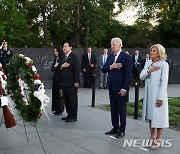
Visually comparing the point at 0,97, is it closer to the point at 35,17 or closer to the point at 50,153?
the point at 50,153

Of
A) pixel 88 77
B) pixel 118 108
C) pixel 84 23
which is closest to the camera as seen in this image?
pixel 118 108

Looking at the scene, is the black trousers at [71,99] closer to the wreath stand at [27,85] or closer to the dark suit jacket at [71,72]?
the dark suit jacket at [71,72]

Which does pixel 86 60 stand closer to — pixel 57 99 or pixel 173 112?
pixel 173 112

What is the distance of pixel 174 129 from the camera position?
25.2 feet

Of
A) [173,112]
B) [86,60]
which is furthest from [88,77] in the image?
[173,112]

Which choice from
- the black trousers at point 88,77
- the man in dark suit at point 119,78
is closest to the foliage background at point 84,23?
the black trousers at point 88,77

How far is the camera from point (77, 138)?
6.55 metres

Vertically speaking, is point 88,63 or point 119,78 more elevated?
point 88,63

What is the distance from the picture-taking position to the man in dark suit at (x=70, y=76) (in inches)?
314

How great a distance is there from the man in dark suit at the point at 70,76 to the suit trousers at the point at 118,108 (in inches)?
64.2

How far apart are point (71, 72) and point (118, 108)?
1.97 meters

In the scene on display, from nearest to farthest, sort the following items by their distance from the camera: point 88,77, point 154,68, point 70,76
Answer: point 154,68 → point 70,76 → point 88,77

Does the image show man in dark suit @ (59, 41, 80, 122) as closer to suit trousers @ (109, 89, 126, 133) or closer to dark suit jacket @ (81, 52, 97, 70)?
suit trousers @ (109, 89, 126, 133)

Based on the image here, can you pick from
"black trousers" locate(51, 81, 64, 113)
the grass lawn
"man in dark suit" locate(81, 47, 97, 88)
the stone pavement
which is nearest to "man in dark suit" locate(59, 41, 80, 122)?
the stone pavement
